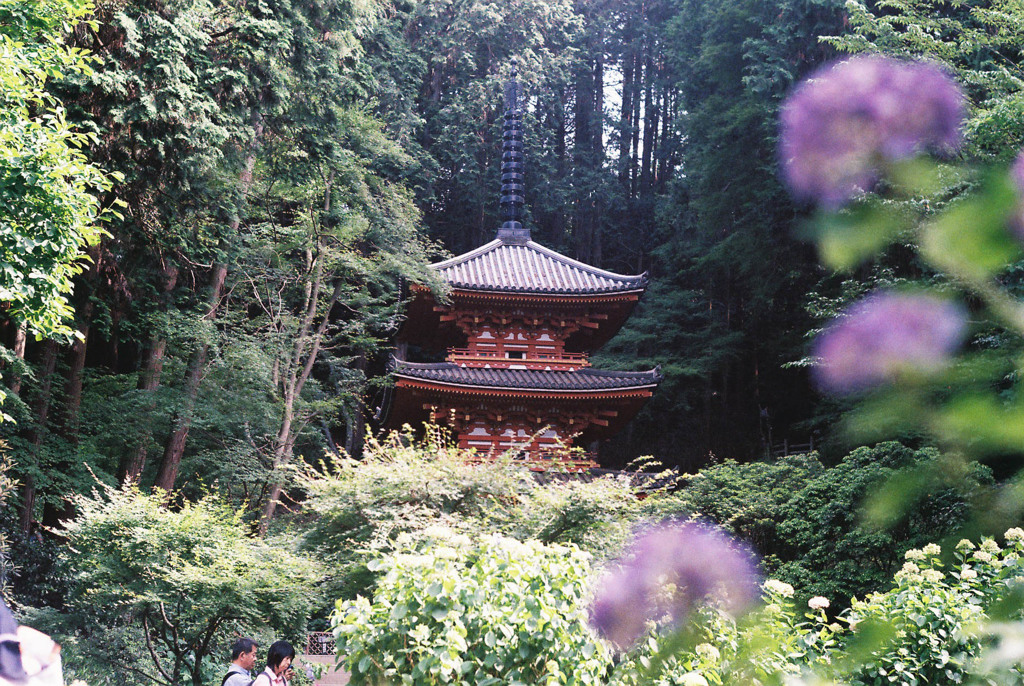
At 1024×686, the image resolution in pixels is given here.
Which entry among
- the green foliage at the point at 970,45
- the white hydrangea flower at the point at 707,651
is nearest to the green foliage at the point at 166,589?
the white hydrangea flower at the point at 707,651

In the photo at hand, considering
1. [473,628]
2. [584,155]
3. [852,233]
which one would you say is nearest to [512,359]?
[473,628]

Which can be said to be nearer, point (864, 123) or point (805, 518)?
point (864, 123)

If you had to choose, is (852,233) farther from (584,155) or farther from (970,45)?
(584,155)

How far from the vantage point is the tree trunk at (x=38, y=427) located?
40.3 ft

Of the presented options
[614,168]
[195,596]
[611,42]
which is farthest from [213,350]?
[611,42]


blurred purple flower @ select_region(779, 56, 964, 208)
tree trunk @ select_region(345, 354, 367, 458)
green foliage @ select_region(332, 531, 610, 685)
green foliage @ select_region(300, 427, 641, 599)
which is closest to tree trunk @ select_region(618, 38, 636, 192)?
tree trunk @ select_region(345, 354, 367, 458)

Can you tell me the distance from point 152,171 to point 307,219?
11.7 ft

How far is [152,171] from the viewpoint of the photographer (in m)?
10.2

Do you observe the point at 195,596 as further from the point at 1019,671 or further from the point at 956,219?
the point at 956,219

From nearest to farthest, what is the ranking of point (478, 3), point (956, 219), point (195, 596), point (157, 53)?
1. point (956, 219)
2. point (195, 596)
3. point (157, 53)
4. point (478, 3)

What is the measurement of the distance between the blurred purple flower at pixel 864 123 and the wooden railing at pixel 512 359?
1277 cm

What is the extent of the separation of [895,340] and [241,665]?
5181 mm

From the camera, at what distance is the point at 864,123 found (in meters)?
0.81

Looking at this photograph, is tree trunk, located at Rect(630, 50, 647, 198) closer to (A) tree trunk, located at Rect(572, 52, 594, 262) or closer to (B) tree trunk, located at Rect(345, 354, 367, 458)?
(A) tree trunk, located at Rect(572, 52, 594, 262)
